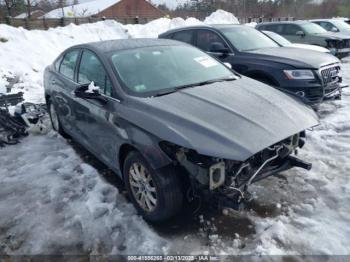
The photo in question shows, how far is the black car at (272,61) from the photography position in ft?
18.8

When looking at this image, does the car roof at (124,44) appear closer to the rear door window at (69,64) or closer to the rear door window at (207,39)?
the rear door window at (69,64)

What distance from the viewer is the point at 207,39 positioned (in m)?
7.20

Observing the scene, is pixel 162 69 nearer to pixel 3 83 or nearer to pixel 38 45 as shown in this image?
pixel 3 83

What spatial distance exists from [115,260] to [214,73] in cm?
246

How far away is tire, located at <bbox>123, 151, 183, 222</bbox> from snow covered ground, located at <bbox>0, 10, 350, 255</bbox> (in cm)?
18

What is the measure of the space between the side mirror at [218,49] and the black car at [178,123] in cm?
236

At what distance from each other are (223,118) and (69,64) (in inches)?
116

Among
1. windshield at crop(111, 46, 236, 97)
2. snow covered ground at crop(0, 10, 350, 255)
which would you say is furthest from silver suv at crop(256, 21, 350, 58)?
windshield at crop(111, 46, 236, 97)

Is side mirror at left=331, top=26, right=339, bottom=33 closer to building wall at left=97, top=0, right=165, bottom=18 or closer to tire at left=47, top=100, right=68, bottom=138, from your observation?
tire at left=47, top=100, right=68, bottom=138

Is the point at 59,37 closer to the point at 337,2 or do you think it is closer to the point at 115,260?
the point at 115,260

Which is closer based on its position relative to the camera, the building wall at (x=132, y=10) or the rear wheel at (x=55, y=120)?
the rear wheel at (x=55, y=120)

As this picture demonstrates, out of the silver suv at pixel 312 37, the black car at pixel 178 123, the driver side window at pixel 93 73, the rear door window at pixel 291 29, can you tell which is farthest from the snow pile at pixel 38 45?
the rear door window at pixel 291 29

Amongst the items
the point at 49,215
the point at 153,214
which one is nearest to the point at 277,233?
the point at 153,214

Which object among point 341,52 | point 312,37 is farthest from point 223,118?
point 341,52
